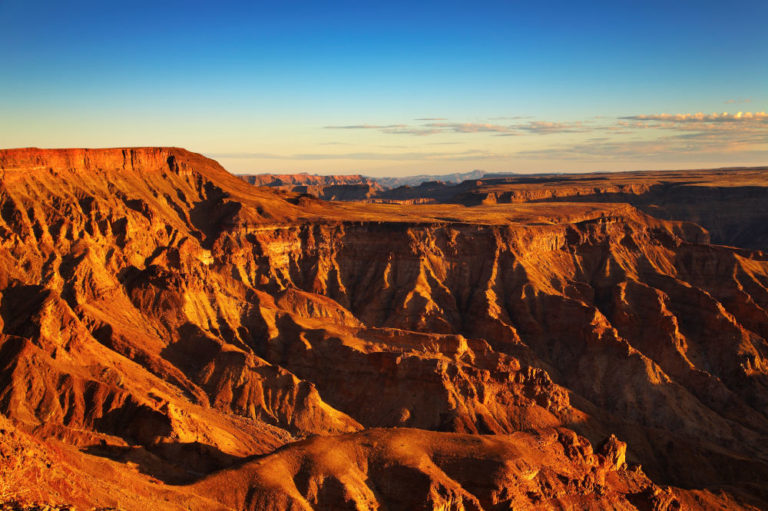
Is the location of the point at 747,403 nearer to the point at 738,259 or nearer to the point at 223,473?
the point at 738,259

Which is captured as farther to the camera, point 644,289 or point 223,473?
point 644,289

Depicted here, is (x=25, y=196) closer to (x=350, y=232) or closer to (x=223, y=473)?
(x=350, y=232)

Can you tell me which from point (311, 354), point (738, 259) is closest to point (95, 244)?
point (311, 354)

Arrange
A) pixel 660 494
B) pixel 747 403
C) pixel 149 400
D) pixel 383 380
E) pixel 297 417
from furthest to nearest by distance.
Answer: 1. pixel 747 403
2. pixel 383 380
3. pixel 297 417
4. pixel 149 400
5. pixel 660 494

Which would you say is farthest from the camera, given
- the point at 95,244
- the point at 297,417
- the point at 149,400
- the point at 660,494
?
the point at 95,244

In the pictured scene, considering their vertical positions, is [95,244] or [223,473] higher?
[95,244]

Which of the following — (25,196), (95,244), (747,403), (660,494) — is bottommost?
(747,403)
